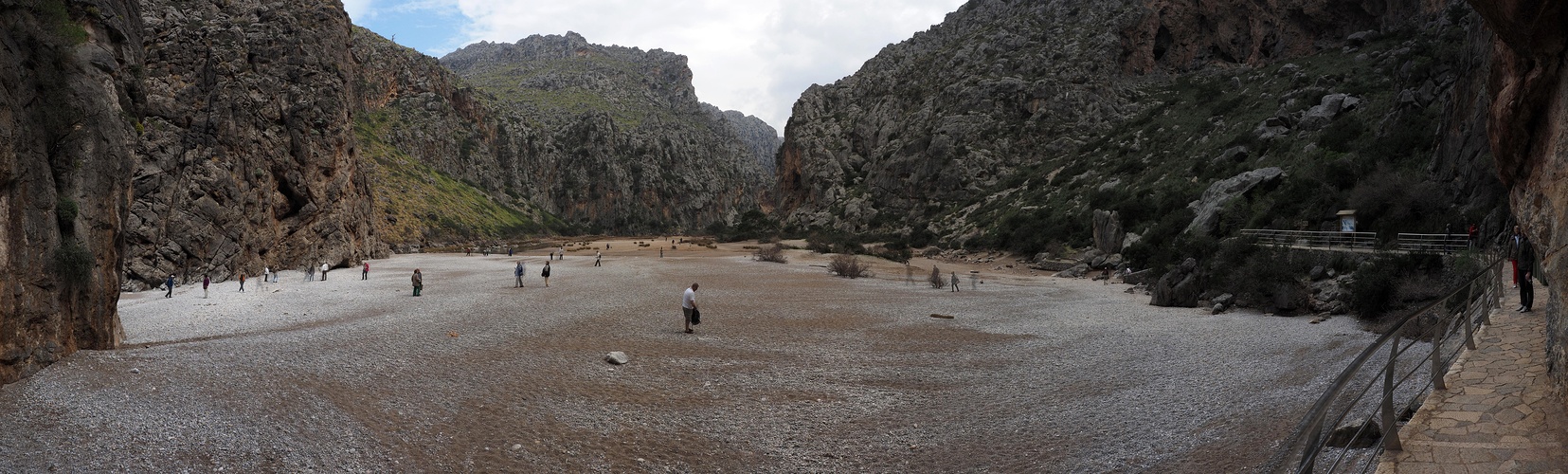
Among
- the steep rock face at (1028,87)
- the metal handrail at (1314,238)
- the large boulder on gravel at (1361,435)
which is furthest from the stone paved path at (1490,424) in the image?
the steep rock face at (1028,87)

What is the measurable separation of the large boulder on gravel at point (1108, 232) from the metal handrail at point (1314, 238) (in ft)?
40.9

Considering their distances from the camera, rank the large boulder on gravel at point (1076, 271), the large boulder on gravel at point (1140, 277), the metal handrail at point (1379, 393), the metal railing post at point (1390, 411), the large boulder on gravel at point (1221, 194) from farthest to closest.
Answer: the large boulder on gravel at point (1076, 271) < the large boulder on gravel at point (1221, 194) < the large boulder on gravel at point (1140, 277) < the metal railing post at point (1390, 411) < the metal handrail at point (1379, 393)

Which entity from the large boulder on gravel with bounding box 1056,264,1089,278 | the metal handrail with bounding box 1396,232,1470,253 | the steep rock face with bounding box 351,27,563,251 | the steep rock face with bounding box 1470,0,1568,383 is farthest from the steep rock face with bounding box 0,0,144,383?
the steep rock face with bounding box 351,27,563,251

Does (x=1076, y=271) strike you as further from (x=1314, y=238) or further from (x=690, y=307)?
(x=690, y=307)

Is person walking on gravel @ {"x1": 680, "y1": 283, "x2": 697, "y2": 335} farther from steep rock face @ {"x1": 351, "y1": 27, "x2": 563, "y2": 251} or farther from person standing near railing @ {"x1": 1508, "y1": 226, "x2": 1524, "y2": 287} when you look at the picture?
steep rock face @ {"x1": 351, "y1": 27, "x2": 563, "y2": 251}

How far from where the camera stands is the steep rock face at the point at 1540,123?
17.1 ft

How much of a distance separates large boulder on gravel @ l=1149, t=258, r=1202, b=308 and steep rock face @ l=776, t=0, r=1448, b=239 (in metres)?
37.6

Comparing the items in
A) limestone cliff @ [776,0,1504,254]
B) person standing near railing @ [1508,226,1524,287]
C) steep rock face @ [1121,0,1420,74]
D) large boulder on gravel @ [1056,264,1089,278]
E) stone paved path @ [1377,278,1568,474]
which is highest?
steep rock face @ [1121,0,1420,74]

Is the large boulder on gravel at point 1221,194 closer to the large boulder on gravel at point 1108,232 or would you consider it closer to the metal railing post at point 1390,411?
the large boulder on gravel at point 1108,232

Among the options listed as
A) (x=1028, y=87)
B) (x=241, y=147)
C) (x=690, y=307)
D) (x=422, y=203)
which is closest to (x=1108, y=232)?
(x=690, y=307)

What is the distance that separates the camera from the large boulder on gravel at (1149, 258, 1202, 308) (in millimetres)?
20844

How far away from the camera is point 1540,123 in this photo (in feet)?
20.4

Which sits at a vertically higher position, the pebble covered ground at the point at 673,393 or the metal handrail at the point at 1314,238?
the metal handrail at the point at 1314,238

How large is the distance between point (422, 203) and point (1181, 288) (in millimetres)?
76755
